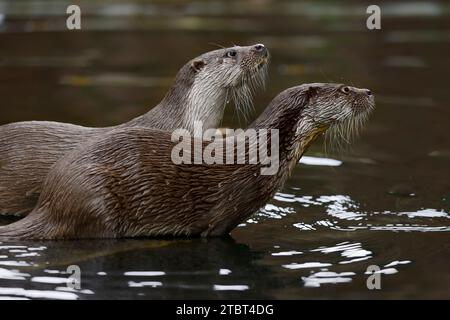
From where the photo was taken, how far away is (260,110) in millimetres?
9016

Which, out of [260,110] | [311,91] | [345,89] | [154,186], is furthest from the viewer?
[260,110]

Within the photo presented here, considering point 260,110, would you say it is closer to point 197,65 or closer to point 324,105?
point 197,65

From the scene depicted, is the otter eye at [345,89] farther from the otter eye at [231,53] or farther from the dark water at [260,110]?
the otter eye at [231,53]

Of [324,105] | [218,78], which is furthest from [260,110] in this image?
[324,105]

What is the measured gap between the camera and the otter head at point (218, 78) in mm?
6711

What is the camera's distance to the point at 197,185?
5.52 metres

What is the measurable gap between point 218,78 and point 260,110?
7.40ft

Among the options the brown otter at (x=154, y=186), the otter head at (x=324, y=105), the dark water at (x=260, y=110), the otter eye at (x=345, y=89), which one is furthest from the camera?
the otter eye at (x=345, y=89)

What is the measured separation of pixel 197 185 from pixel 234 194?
195mm

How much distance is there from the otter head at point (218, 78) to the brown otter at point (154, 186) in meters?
1.04

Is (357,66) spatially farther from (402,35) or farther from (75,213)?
(75,213)

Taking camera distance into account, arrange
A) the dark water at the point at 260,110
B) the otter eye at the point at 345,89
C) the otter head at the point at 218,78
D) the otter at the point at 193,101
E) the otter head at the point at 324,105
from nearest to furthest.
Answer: the dark water at the point at 260,110 → the otter head at the point at 324,105 → the otter eye at the point at 345,89 → the otter at the point at 193,101 → the otter head at the point at 218,78

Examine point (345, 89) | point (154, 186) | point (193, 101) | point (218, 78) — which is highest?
point (218, 78)

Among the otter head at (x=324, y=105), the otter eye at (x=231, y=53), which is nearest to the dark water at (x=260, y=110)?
the otter head at (x=324, y=105)
